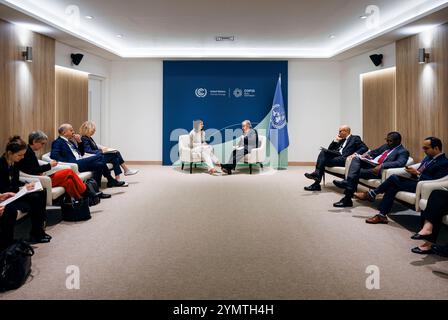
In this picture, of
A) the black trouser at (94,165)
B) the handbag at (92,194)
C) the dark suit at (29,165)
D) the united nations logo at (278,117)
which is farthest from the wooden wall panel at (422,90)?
the dark suit at (29,165)

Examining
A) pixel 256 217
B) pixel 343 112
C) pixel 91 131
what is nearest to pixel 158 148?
pixel 91 131

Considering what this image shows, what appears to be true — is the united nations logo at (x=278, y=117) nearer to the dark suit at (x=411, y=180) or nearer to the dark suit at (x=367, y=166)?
the dark suit at (x=367, y=166)

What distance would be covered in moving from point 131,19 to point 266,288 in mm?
7306

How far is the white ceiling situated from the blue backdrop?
0.62m

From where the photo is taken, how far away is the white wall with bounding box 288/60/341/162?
1313cm

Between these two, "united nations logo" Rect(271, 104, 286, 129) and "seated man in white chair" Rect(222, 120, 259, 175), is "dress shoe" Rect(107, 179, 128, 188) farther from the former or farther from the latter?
"united nations logo" Rect(271, 104, 286, 129)

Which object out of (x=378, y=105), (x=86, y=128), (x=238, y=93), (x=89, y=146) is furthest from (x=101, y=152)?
(x=378, y=105)

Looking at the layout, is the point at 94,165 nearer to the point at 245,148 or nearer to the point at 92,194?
the point at 92,194

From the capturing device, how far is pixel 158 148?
44.1ft

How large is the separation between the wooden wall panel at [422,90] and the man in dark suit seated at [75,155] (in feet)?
21.2

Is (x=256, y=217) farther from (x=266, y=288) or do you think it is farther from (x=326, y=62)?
(x=326, y=62)

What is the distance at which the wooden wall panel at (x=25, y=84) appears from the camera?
7.31 metres

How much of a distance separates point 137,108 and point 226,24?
5.24m

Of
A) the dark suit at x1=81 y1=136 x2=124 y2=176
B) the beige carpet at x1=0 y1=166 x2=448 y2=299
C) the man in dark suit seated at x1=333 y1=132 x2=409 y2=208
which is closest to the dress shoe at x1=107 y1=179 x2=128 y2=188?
the dark suit at x1=81 y1=136 x2=124 y2=176
